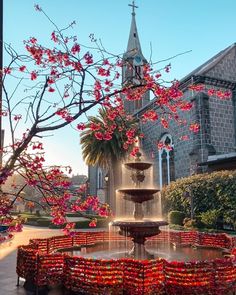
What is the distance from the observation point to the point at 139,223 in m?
8.94

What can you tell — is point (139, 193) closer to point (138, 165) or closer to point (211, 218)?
point (138, 165)

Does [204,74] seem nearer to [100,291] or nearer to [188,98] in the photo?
[188,98]

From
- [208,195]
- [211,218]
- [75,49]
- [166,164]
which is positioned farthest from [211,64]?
[75,49]

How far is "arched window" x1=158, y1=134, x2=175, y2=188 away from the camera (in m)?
31.0

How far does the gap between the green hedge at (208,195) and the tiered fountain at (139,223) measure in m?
11.6

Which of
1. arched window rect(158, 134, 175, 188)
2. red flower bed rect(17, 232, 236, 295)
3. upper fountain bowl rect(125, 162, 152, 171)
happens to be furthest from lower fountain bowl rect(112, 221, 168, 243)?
arched window rect(158, 134, 175, 188)

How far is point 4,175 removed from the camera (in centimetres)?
452

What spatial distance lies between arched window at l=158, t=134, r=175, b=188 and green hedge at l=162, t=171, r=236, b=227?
4.19 meters

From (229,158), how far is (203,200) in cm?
348

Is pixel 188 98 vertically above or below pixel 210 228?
above

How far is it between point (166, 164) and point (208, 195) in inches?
385

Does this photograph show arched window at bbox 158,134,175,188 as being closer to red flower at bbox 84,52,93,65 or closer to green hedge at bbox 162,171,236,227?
green hedge at bbox 162,171,236,227

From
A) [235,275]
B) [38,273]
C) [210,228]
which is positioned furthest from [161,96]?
[210,228]

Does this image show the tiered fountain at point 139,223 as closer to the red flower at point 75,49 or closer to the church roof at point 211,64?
the red flower at point 75,49
